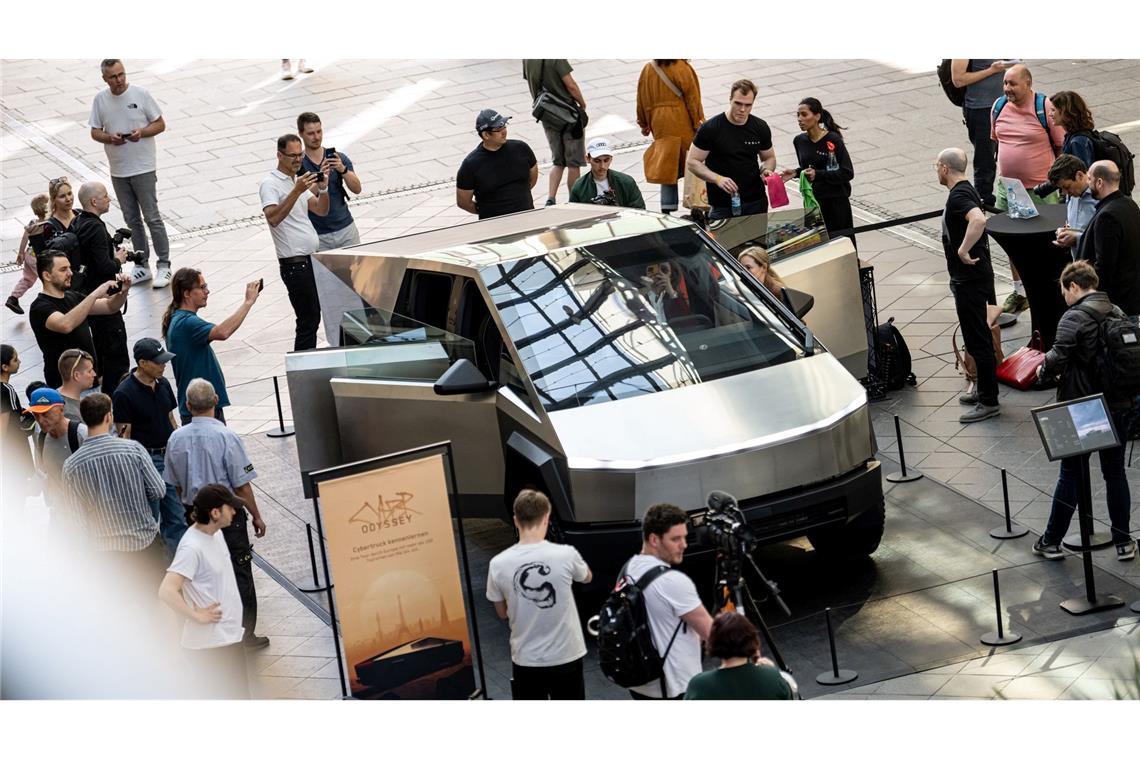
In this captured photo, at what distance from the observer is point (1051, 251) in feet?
36.0

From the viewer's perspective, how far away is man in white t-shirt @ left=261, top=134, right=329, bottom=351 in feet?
38.5

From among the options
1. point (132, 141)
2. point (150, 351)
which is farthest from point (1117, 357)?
point (132, 141)

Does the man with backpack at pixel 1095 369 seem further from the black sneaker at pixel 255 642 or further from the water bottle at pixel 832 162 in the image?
the black sneaker at pixel 255 642

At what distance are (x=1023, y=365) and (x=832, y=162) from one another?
212 cm

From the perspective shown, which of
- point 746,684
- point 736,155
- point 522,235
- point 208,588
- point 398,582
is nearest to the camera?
point 746,684

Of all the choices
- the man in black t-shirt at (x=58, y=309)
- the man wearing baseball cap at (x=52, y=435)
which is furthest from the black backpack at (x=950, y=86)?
the man wearing baseball cap at (x=52, y=435)

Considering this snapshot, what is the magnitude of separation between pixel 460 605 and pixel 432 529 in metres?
0.42

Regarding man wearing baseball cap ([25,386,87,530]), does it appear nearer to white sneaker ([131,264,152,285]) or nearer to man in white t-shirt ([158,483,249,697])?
man in white t-shirt ([158,483,249,697])

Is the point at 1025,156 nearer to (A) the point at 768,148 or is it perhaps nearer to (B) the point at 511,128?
(A) the point at 768,148

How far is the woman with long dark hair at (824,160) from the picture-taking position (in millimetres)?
11898

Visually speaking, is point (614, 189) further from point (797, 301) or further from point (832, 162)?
point (797, 301)

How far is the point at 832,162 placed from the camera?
11.9 meters

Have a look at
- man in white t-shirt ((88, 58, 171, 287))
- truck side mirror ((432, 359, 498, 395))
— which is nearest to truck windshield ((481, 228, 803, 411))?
truck side mirror ((432, 359, 498, 395))

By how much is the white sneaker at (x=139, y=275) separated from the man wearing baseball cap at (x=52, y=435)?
6.20 metres
